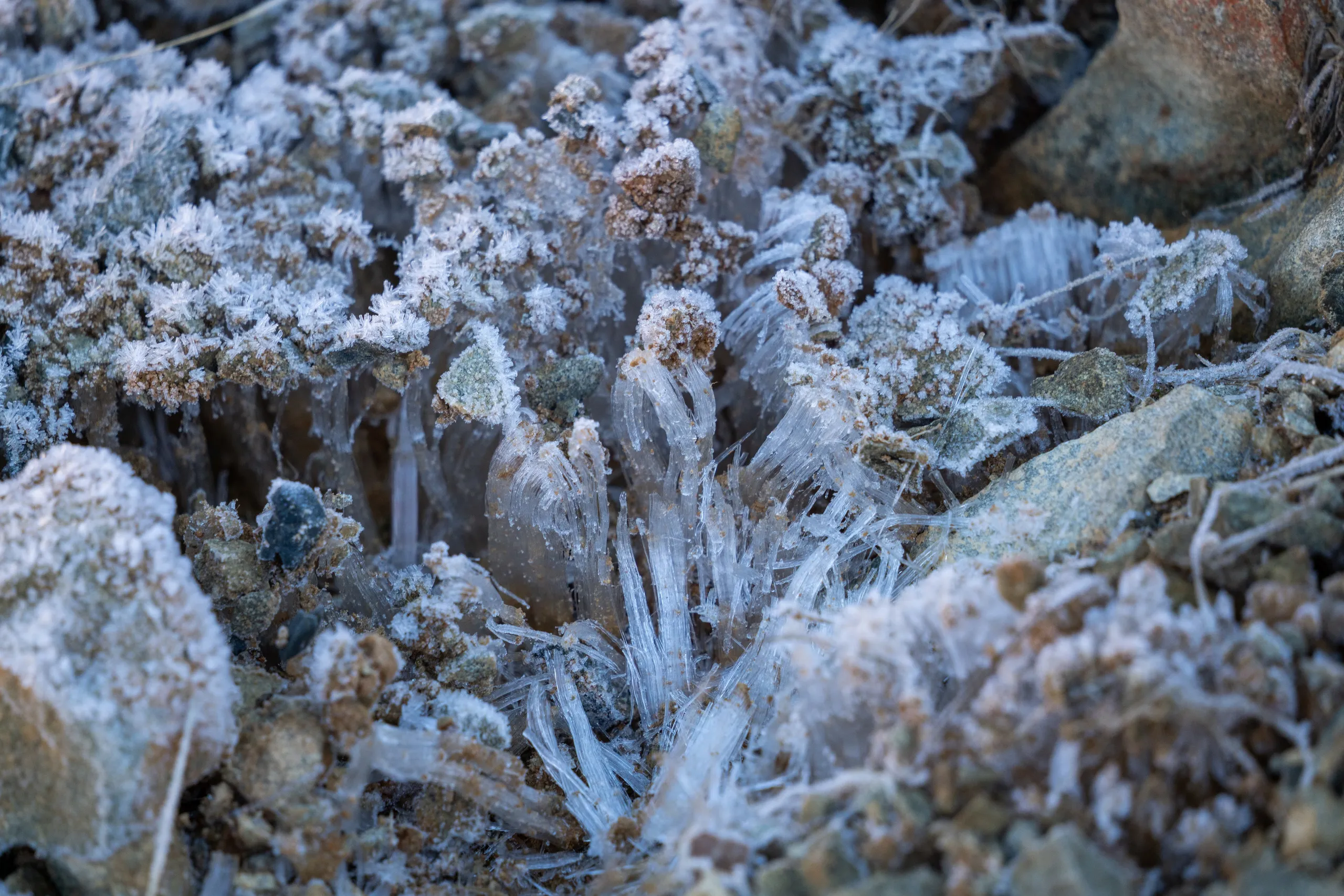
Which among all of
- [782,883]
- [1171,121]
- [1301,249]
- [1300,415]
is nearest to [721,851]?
[782,883]

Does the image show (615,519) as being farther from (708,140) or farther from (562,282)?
(708,140)

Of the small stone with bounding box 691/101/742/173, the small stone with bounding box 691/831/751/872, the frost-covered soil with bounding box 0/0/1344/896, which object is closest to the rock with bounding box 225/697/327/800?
the frost-covered soil with bounding box 0/0/1344/896

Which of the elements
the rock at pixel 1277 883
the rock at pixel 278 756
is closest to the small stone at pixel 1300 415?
the rock at pixel 1277 883

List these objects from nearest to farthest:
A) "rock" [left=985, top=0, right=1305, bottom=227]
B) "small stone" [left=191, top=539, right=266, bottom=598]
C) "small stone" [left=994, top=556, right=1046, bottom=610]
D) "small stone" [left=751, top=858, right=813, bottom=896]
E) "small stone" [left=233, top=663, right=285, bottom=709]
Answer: "small stone" [left=751, top=858, right=813, bottom=896] → "small stone" [left=994, top=556, right=1046, bottom=610] → "small stone" [left=233, top=663, right=285, bottom=709] → "small stone" [left=191, top=539, right=266, bottom=598] → "rock" [left=985, top=0, right=1305, bottom=227]

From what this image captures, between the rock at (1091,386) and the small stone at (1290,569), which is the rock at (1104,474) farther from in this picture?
the small stone at (1290,569)

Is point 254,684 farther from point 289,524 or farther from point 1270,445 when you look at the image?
point 1270,445

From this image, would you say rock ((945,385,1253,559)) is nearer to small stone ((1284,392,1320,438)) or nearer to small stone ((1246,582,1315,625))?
small stone ((1284,392,1320,438))
